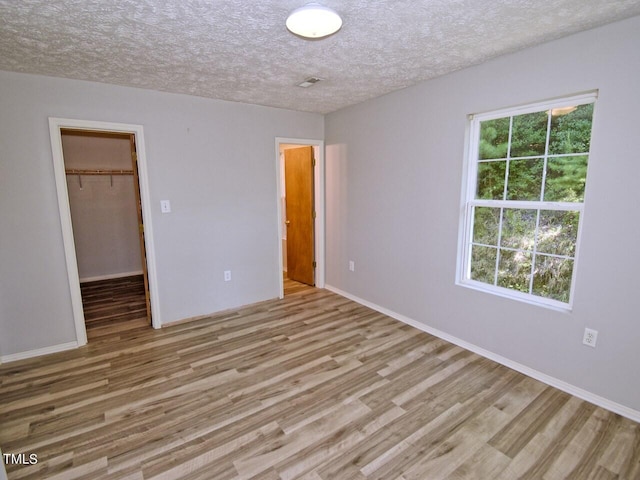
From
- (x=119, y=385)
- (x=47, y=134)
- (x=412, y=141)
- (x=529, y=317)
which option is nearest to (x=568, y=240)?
(x=529, y=317)

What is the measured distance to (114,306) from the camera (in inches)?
158

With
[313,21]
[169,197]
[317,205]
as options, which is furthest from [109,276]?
[313,21]

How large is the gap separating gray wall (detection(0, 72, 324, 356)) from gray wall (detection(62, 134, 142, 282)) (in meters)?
2.38

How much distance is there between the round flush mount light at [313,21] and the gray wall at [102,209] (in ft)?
15.0

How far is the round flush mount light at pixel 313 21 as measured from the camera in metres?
1.67

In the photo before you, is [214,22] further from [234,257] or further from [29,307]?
[29,307]

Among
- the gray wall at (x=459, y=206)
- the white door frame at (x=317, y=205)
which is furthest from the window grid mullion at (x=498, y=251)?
the white door frame at (x=317, y=205)

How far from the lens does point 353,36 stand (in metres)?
2.03

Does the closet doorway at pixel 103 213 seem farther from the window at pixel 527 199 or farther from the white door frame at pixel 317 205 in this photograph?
the window at pixel 527 199

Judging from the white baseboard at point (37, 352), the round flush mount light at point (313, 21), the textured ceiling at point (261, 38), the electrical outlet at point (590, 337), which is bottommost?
the white baseboard at point (37, 352)

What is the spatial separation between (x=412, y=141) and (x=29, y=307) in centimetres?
384

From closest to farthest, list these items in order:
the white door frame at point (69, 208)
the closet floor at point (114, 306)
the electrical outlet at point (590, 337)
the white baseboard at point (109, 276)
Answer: the electrical outlet at point (590, 337), the white door frame at point (69, 208), the closet floor at point (114, 306), the white baseboard at point (109, 276)

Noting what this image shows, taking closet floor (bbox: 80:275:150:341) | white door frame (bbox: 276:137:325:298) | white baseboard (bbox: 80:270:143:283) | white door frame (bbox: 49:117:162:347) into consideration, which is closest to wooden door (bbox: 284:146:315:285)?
white door frame (bbox: 276:137:325:298)

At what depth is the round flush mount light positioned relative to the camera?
167 cm
